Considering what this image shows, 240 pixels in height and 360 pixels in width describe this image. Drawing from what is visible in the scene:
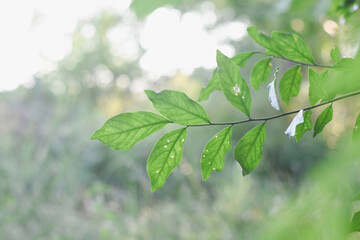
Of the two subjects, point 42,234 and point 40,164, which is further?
point 40,164

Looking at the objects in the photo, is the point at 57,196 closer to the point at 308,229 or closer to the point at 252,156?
the point at 252,156

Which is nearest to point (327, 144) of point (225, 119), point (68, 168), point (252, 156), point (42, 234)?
point (225, 119)

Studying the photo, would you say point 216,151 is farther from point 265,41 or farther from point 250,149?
point 265,41

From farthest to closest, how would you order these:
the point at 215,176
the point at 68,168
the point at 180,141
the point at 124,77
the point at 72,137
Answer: the point at 124,77, the point at 72,137, the point at 215,176, the point at 68,168, the point at 180,141

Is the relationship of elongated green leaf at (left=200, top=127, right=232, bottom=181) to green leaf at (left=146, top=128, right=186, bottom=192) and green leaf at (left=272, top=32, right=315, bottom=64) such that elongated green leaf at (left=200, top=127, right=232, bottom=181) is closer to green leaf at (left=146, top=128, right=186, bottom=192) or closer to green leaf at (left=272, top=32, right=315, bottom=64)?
green leaf at (left=146, top=128, right=186, bottom=192)

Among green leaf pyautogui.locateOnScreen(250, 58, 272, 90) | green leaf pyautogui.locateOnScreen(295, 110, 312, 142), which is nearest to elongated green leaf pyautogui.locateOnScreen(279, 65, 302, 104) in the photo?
green leaf pyautogui.locateOnScreen(250, 58, 272, 90)
